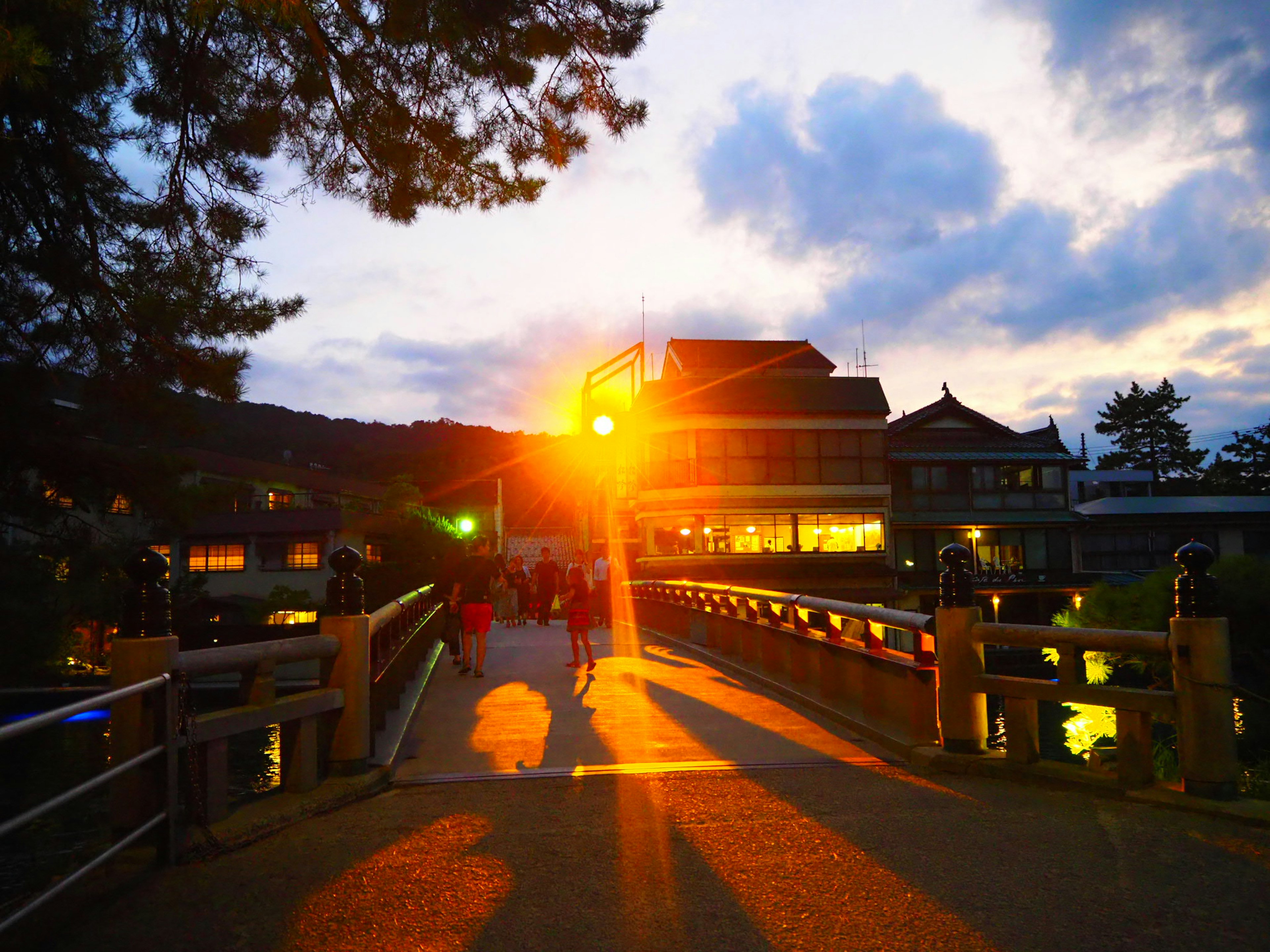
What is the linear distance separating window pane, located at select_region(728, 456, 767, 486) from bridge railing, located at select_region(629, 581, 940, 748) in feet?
76.4

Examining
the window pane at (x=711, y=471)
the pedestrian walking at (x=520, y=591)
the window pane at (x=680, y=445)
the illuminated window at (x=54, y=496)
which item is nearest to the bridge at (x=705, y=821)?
the illuminated window at (x=54, y=496)

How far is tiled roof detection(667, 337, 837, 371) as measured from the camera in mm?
41094

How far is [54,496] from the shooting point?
434 inches

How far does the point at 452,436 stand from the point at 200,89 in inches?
4247

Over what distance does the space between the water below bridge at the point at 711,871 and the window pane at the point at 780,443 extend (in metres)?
31.6

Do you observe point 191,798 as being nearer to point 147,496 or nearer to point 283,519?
point 147,496

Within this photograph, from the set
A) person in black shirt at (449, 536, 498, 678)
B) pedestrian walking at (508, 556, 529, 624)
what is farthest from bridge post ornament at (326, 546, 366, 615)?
pedestrian walking at (508, 556, 529, 624)

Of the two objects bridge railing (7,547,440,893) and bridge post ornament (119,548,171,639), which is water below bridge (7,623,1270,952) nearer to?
bridge railing (7,547,440,893)

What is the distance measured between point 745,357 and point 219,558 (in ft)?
76.6

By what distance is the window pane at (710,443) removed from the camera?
37.8 meters

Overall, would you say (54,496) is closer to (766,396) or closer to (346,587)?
(346,587)

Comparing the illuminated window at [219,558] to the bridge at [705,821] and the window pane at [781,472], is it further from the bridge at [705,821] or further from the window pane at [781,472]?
the bridge at [705,821]

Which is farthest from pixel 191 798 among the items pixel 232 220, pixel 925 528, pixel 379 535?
pixel 379 535

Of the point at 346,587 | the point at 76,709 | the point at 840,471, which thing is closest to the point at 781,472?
the point at 840,471
